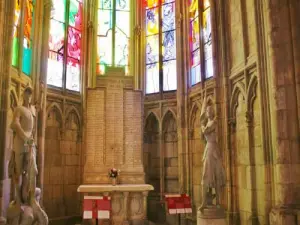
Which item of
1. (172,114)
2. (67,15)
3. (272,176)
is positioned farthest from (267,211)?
(67,15)

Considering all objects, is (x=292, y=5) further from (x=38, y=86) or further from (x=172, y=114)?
(x=38, y=86)

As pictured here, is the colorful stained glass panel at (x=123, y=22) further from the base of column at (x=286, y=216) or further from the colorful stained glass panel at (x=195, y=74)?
the base of column at (x=286, y=216)

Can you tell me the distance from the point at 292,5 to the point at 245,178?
3.72 metres

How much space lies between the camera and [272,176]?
661 centimetres

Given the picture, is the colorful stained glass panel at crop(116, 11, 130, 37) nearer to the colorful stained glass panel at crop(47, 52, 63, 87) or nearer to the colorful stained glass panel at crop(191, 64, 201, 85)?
the colorful stained glass panel at crop(47, 52, 63, 87)

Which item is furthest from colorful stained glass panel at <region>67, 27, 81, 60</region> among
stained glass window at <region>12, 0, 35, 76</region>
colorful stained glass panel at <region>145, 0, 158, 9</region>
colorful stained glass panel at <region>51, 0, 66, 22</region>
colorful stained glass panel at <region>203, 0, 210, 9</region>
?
colorful stained glass panel at <region>203, 0, 210, 9</region>

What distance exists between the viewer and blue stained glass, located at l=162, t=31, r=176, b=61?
11609 millimetres

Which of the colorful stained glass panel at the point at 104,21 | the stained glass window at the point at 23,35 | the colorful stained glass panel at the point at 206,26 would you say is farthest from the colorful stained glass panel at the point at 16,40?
the colorful stained glass panel at the point at 206,26

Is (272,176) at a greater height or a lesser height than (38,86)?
lesser

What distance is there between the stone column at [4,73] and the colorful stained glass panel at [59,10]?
10.1 ft

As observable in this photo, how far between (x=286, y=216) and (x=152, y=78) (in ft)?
23.1

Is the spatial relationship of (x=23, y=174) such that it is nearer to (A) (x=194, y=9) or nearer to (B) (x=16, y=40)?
(B) (x=16, y=40)

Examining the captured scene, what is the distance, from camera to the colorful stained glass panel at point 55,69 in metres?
10.5

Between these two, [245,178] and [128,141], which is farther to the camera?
[128,141]
